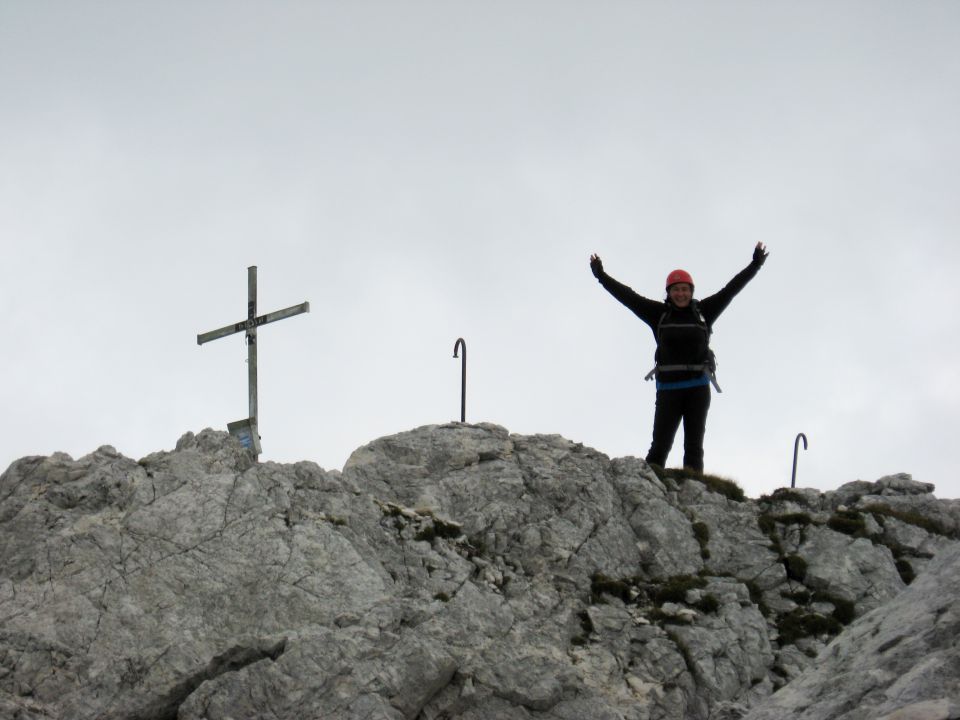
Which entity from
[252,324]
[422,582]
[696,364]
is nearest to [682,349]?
[696,364]

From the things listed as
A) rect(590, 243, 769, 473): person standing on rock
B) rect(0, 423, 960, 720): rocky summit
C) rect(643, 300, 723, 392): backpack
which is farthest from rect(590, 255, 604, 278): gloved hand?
rect(0, 423, 960, 720): rocky summit

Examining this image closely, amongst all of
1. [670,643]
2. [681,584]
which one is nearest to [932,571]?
[670,643]

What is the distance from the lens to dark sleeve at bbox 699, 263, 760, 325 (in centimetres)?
1789

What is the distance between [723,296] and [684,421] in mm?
2075

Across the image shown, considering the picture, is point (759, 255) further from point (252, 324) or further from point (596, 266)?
point (252, 324)

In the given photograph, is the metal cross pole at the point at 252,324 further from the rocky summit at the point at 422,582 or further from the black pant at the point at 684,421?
the black pant at the point at 684,421

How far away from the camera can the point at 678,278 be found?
17656mm

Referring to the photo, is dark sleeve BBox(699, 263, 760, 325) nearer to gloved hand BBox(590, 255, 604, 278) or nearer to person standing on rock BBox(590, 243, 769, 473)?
person standing on rock BBox(590, 243, 769, 473)

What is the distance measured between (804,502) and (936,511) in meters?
2.40

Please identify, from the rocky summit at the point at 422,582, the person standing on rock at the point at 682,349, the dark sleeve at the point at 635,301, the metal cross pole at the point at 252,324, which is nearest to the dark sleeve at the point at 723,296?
the person standing on rock at the point at 682,349

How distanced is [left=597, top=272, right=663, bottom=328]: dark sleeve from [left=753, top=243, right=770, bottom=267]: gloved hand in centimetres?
166

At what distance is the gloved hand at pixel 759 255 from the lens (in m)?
17.9

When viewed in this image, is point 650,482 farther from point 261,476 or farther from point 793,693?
point 793,693

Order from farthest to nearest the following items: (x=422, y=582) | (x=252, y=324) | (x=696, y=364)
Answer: (x=252, y=324) < (x=696, y=364) < (x=422, y=582)
